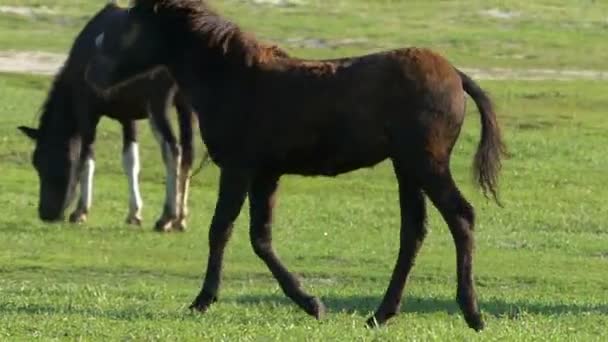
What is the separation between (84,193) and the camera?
23.2m

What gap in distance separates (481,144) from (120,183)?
14.5m

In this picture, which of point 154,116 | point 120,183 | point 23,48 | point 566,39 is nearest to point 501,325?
point 154,116

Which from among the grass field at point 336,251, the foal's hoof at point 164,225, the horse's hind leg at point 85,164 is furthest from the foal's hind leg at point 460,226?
the horse's hind leg at point 85,164

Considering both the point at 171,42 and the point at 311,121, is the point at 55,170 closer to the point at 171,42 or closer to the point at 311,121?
the point at 171,42

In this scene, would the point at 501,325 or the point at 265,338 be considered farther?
the point at 501,325

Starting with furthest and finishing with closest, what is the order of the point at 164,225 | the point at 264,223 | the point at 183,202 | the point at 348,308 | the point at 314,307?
the point at 183,202 < the point at 164,225 < the point at 348,308 < the point at 264,223 < the point at 314,307

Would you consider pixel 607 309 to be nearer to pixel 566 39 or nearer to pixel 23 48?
pixel 23 48

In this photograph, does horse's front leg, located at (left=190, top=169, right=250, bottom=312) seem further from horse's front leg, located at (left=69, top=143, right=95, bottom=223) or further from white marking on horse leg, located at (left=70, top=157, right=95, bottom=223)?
white marking on horse leg, located at (left=70, top=157, right=95, bottom=223)

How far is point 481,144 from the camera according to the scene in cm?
1309

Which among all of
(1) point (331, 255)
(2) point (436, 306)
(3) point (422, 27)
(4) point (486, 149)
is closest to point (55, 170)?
(1) point (331, 255)

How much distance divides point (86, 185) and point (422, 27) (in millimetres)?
33366

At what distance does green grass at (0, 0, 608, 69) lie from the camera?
48.3 m

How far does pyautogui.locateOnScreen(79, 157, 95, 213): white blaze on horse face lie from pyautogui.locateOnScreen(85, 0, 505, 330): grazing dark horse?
911 cm

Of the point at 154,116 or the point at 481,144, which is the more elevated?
the point at 481,144
